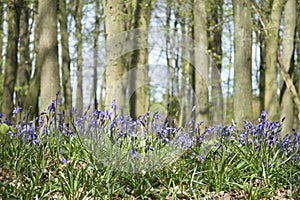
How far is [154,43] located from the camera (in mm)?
11562

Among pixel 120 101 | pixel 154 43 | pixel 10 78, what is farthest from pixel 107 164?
pixel 10 78

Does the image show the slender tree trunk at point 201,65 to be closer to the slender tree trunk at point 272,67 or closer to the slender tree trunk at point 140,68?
the slender tree trunk at point 140,68

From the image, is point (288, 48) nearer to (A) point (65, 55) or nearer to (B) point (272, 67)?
(B) point (272, 67)

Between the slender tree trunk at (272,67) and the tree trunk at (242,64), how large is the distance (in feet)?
10.3

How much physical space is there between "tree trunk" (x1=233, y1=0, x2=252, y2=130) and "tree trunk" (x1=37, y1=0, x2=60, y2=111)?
10.5 ft

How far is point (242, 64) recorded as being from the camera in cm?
767

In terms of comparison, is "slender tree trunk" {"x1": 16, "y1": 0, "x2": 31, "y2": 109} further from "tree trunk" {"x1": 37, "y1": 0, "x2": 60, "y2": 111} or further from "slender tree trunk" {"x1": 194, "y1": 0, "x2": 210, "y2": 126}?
"tree trunk" {"x1": 37, "y1": 0, "x2": 60, "y2": 111}

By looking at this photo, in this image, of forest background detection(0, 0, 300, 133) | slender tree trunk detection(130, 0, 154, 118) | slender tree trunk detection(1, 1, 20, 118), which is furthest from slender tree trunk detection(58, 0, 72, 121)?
slender tree trunk detection(130, 0, 154, 118)

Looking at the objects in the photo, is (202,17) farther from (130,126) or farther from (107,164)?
(107,164)

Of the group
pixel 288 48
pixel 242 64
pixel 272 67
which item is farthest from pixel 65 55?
pixel 242 64

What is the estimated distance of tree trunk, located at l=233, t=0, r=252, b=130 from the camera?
7504 mm

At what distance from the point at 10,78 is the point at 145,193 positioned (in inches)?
370

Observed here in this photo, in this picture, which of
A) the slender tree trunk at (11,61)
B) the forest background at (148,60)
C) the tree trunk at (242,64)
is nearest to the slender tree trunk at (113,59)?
the forest background at (148,60)

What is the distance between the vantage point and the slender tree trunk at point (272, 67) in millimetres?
10867
